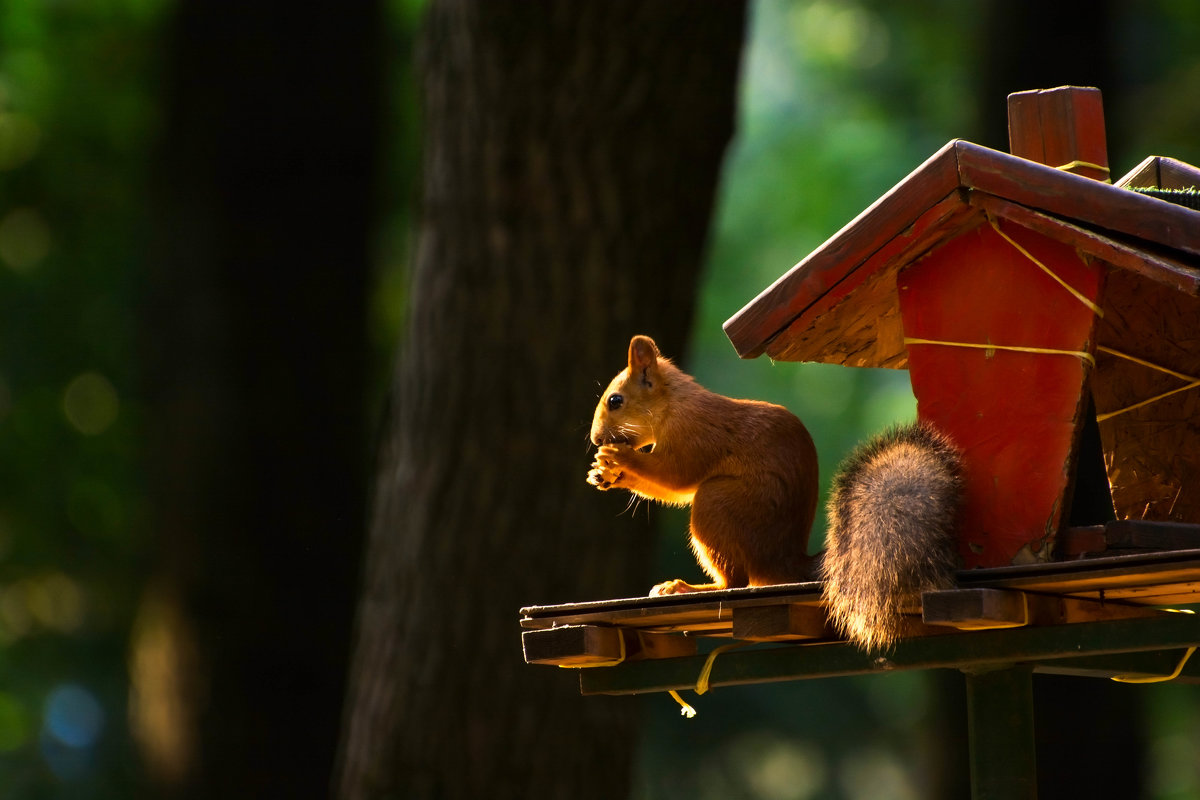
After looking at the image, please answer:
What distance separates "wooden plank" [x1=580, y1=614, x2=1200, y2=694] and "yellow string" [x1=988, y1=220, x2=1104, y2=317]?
0.66 meters

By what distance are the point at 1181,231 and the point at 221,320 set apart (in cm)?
637

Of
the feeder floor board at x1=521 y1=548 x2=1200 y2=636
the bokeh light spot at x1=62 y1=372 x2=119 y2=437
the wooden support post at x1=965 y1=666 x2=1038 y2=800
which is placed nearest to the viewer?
the feeder floor board at x1=521 y1=548 x2=1200 y2=636

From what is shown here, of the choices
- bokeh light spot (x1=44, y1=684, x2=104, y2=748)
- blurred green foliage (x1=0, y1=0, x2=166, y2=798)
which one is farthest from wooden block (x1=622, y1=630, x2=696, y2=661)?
bokeh light spot (x1=44, y1=684, x2=104, y2=748)

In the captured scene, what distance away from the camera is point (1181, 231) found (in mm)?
3078

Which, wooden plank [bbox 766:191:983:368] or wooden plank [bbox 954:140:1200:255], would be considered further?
wooden plank [bbox 766:191:983:368]

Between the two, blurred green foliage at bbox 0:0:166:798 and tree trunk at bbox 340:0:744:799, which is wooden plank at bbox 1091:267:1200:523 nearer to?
tree trunk at bbox 340:0:744:799

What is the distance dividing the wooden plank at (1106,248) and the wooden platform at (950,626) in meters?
0.50

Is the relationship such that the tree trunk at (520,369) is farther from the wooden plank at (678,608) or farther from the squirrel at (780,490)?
the wooden plank at (678,608)

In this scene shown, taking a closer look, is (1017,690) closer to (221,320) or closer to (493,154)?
(493,154)

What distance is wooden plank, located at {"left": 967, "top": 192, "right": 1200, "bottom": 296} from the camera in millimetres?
3023

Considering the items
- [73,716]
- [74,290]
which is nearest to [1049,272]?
[74,290]

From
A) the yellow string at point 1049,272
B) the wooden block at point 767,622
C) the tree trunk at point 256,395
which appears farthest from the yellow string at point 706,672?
the tree trunk at point 256,395

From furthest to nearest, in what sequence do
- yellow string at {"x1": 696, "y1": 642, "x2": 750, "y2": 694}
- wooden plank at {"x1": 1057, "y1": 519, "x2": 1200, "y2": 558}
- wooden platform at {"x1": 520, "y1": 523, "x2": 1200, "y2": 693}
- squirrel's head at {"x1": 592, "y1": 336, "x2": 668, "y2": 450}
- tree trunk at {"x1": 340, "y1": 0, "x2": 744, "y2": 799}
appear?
1. tree trunk at {"x1": 340, "y1": 0, "x2": 744, "y2": 799}
2. squirrel's head at {"x1": 592, "y1": 336, "x2": 668, "y2": 450}
3. yellow string at {"x1": 696, "y1": 642, "x2": 750, "y2": 694}
4. wooden plank at {"x1": 1057, "y1": 519, "x2": 1200, "y2": 558}
5. wooden platform at {"x1": 520, "y1": 523, "x2": 1200, "y2": 693}

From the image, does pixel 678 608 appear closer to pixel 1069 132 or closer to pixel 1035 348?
pixel 1035 348
